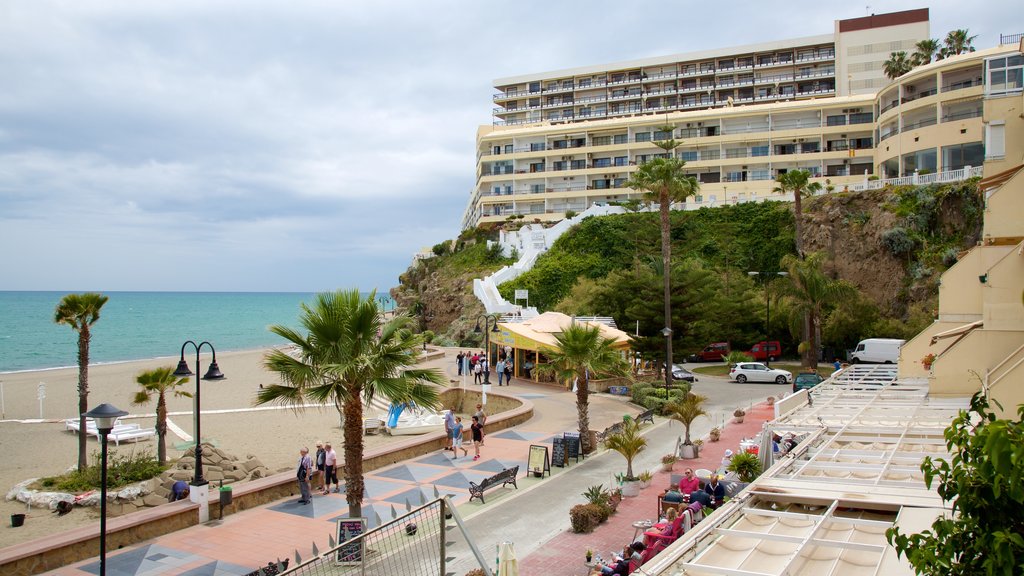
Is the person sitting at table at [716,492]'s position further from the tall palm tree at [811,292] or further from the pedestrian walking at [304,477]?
the tall palm tree at [811,292]

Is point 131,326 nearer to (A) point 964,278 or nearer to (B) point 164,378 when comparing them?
(B) point 164,378

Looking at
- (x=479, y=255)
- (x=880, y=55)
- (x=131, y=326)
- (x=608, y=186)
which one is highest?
(x=880, y=55)

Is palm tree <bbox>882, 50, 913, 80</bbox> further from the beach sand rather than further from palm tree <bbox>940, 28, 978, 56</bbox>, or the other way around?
the beach sand

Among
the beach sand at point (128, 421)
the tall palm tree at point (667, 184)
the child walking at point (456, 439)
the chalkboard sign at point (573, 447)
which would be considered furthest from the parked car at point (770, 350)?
the child walking at point (456, 439)

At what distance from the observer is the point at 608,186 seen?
71.3 meters

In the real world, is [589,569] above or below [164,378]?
below

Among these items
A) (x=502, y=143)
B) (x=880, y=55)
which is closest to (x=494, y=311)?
(x=502, y=143)

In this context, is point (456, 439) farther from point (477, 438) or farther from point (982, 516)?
point (982, 516)

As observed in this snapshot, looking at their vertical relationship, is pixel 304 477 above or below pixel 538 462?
above

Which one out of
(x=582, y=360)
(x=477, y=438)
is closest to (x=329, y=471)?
(x=477, y=438)

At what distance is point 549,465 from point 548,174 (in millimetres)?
58062

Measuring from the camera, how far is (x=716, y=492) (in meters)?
12.8

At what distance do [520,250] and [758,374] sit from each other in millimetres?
31463

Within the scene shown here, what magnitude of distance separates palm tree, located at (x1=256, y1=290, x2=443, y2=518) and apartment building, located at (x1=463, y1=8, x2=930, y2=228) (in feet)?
163
